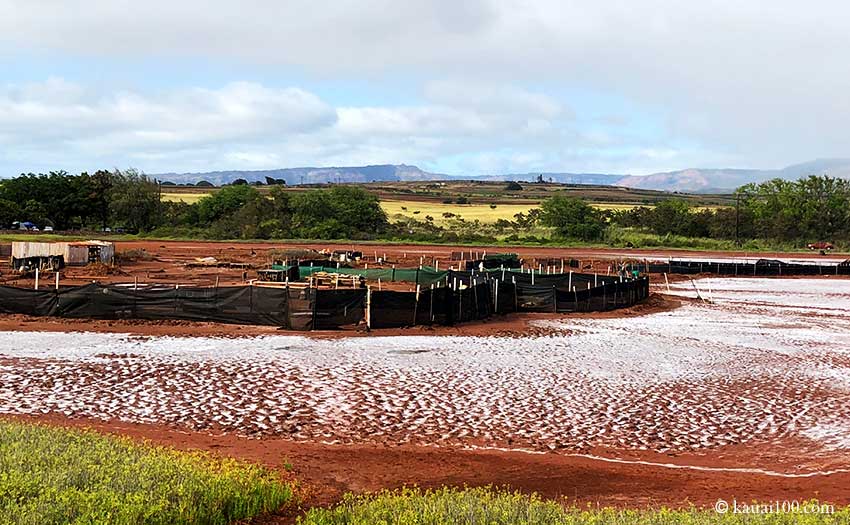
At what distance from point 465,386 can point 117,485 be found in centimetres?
1065

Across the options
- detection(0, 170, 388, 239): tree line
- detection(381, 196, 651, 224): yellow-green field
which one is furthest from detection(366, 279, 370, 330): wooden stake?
detection(381, 196, 651, 224): yellow-green field

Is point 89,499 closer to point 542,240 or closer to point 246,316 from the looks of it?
point 246,316

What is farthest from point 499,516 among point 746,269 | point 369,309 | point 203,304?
point 746,269

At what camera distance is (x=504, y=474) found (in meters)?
12.4

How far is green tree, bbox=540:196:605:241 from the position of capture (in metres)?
107

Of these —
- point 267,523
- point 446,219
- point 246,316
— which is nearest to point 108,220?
point 446,219

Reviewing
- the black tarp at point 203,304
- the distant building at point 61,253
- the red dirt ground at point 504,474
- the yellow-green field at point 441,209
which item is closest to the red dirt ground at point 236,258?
the distant building at point 61,253

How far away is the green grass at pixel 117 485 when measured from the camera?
8.25 meters

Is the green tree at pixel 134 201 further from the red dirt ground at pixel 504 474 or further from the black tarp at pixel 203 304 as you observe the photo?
the red dirt ground at pixel 504 474

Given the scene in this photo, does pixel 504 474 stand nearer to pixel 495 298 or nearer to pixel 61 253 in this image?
pixel 495 298

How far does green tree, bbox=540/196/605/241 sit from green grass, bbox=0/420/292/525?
98.1 m

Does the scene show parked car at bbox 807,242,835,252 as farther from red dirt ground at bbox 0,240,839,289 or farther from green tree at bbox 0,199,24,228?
green tree at bbox 0,199,24,228

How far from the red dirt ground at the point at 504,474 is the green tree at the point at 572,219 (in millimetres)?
94391

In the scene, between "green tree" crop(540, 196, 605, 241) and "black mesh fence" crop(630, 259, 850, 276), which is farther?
"green tree" crop(540, 196, 605, 241)
